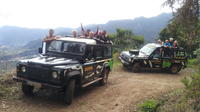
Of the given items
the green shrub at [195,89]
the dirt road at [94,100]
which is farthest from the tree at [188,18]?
the green shrub at [195,89]

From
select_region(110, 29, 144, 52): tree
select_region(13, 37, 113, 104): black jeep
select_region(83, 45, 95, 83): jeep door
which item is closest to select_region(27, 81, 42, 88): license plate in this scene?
select_region(13, 37, 113, 104): black jeep

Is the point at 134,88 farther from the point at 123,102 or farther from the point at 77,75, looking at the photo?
the point at 77,75

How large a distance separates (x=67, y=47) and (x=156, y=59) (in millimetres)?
7500

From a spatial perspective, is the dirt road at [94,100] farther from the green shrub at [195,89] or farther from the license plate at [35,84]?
the green shrub at [195,89]

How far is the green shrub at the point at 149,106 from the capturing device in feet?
24.0

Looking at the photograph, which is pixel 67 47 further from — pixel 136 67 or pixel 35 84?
pixel 136 67

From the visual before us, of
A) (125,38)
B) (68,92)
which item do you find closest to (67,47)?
(68,92)

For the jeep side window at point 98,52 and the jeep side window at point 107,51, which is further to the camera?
the jeep side window at point 107,51

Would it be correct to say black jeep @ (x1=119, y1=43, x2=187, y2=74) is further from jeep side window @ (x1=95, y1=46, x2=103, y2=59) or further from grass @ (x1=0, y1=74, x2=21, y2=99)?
grass @ (x1=0, y1=74, x2=21, y2=99)

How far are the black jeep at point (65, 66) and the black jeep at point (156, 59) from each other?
462 cm

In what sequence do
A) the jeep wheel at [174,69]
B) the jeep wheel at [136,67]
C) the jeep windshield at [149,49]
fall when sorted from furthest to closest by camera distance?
the jeep wheel at [174,69]
the jeep windshield at [149,49]
the jeep wheel at [136,67]

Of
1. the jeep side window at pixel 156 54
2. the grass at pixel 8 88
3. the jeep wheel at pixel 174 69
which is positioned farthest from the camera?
the jeep wheel at pixel 174 69

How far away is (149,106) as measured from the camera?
293 inches

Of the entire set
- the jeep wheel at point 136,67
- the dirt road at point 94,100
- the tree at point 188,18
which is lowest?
the dirt road at point 94,100
